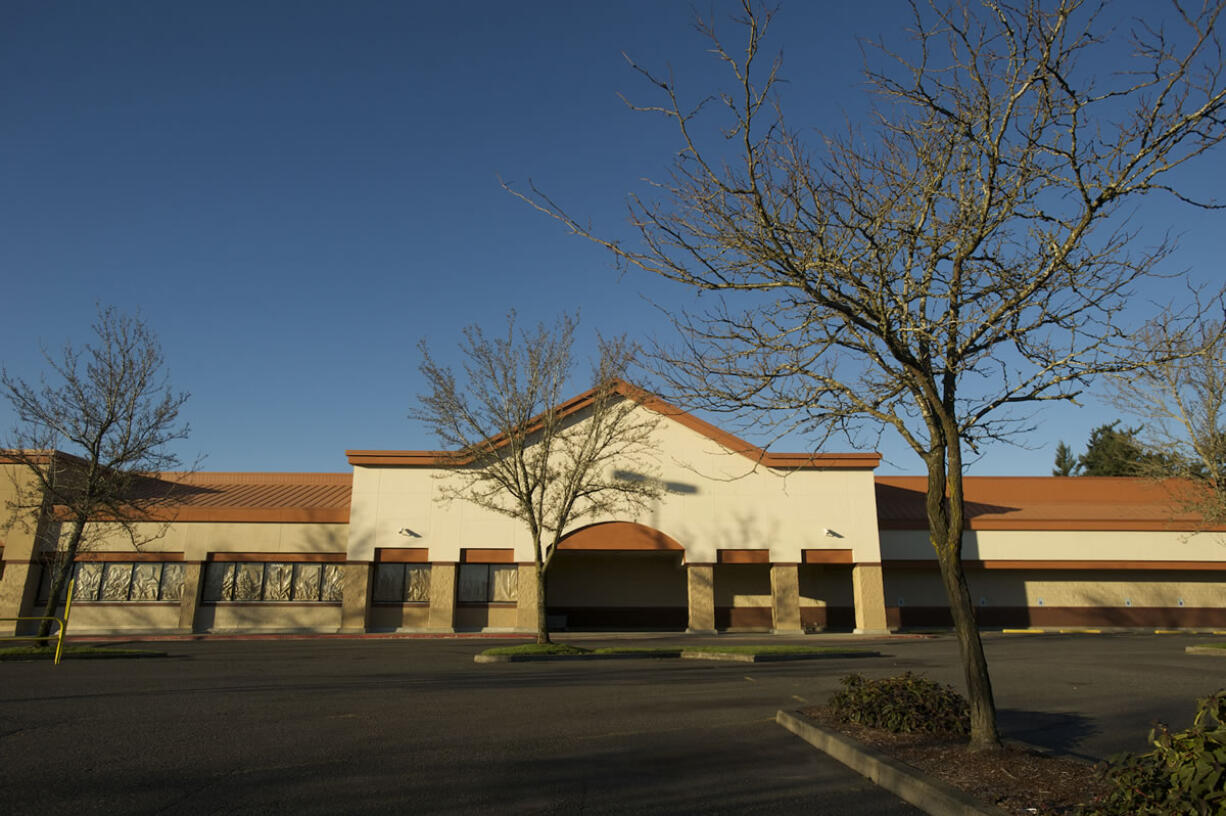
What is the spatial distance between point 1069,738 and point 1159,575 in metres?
31.0

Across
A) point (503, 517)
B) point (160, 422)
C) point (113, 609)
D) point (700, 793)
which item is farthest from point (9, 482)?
point (700, 793)

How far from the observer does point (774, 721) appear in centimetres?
939

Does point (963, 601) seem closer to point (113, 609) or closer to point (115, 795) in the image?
point (115, 795)

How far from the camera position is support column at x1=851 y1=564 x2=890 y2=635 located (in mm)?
29227

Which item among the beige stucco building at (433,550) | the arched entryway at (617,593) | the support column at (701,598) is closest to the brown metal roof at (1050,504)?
the beige stucco building at (433,550)

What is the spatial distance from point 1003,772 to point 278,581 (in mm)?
28571

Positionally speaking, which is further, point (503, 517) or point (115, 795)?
point (503, 517)

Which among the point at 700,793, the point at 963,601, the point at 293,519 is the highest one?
the point at 293,519

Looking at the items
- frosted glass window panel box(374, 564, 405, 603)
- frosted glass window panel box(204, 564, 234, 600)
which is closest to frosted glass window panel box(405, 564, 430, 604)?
frosted glass window panel box(374, 564, 405, 603)

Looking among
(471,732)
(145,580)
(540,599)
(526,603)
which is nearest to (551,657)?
(540,599)

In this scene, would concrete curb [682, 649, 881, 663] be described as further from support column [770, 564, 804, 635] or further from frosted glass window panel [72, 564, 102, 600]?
frosted glass window panel [72, 564, 102, 600]

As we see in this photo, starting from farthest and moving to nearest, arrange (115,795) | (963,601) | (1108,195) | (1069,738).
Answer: (1069,738) → (963,601) → (1108,195) → (115,795)

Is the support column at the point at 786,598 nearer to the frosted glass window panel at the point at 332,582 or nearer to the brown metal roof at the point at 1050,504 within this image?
the brown metal roof at the point at 1050,504

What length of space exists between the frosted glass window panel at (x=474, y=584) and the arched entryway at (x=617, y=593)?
355cm
